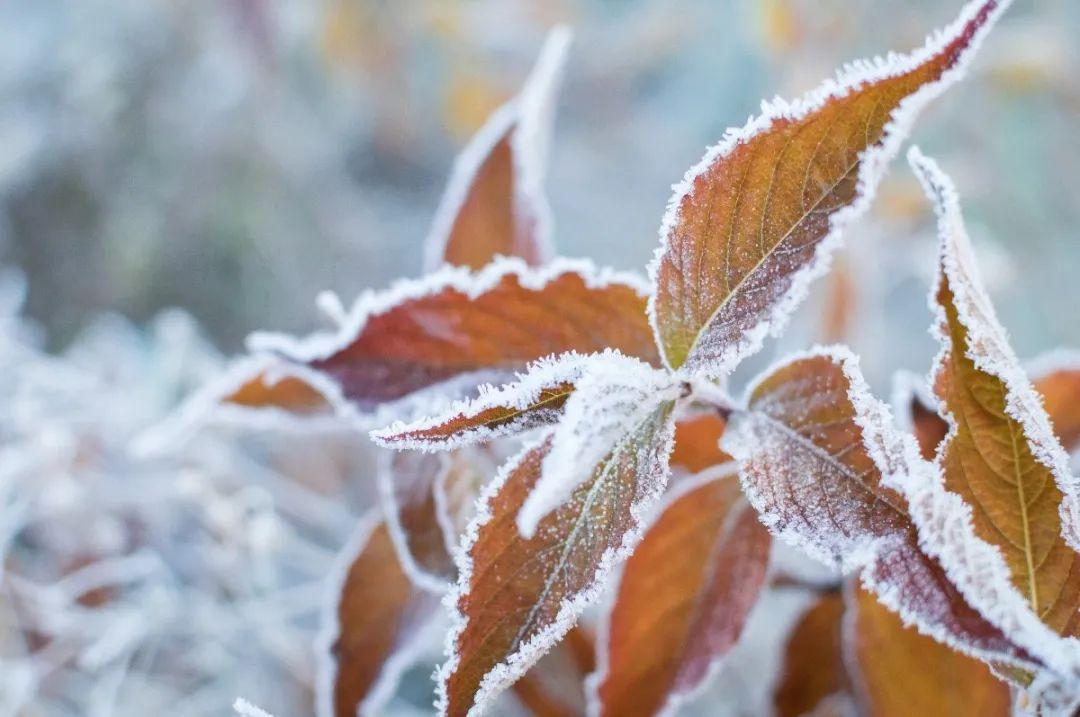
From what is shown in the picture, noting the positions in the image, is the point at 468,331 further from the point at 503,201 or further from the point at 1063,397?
the point at 1063,397

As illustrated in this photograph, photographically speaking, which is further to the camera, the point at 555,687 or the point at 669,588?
the point at 555,687

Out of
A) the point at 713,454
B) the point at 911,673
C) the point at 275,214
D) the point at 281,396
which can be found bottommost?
the point at 911,673

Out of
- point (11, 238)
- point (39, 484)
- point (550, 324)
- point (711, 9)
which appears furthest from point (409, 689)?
point (711, 9)

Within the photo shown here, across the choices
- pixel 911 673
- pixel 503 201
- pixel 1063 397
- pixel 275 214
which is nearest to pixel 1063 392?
pixel 1063 397

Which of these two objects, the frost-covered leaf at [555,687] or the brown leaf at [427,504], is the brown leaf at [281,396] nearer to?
the brown leaf at [427,504]

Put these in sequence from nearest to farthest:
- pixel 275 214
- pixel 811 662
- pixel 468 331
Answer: pixel 468 331, pixel 811 662, pixel 275 214

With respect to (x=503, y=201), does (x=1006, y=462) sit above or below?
below

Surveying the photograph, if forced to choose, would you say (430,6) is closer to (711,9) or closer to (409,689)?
(711,9)
